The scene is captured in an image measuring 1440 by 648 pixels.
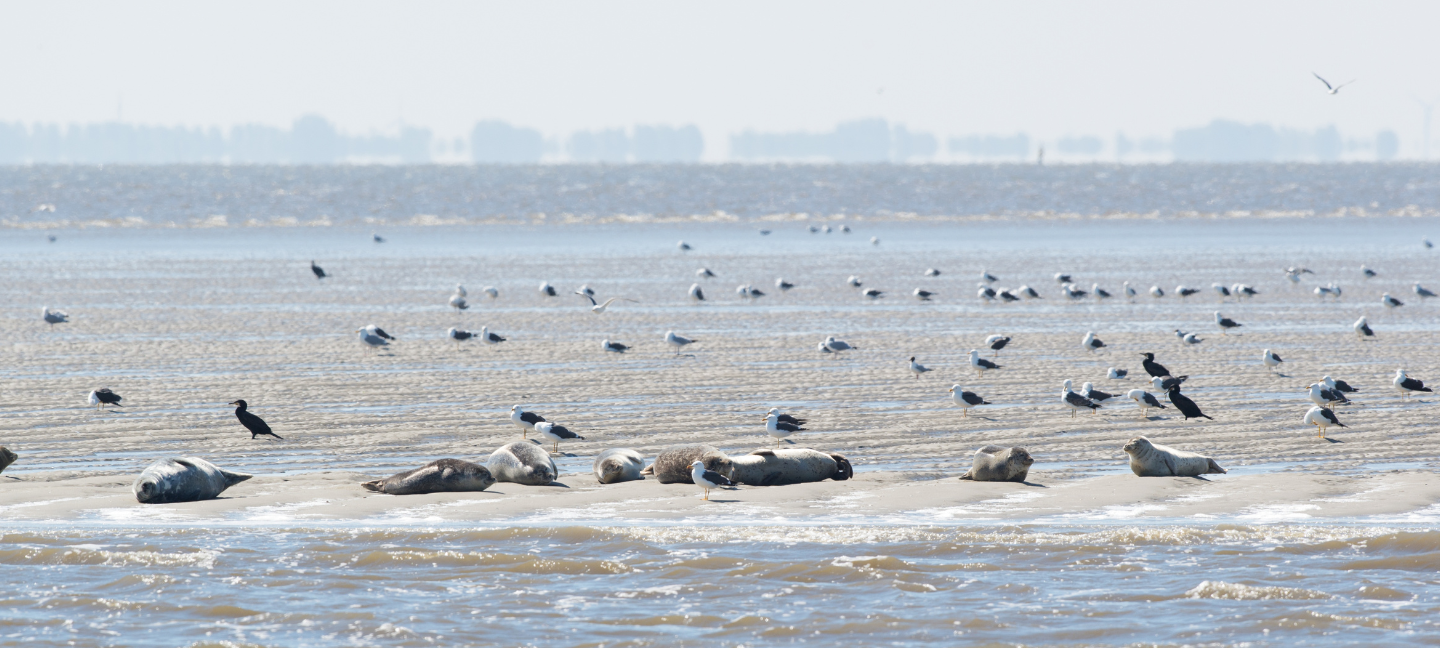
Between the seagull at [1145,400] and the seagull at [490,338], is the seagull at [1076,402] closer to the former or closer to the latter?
the seagull at [1145,400]

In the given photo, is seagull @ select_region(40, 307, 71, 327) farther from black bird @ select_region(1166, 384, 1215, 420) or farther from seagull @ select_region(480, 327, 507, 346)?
black bird @ select_region(1166, 384, 1215, 420)

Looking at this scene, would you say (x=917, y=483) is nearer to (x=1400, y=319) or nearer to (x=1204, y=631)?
(x=1204, y=631)

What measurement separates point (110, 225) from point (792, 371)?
58574 mm

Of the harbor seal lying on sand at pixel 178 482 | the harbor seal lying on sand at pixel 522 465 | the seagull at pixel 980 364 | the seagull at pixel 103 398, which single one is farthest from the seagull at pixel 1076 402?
the seagull at pixel 103 398

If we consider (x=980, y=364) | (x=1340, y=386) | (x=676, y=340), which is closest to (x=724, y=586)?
(x=1340, y=386)

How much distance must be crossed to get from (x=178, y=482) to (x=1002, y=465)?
21.8 feet

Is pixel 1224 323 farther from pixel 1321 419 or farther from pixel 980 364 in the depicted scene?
pixel 1321 419

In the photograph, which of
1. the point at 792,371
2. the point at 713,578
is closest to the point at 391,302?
the point at 792,371

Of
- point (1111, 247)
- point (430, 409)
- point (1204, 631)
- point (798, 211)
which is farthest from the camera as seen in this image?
point (798, 211)

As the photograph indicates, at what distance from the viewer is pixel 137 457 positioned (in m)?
13.6

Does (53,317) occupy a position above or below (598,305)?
above

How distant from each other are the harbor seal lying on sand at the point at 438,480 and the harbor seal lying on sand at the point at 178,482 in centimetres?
120

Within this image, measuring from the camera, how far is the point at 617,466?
12430 millimetres

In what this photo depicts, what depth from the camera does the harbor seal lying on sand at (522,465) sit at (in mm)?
12391
